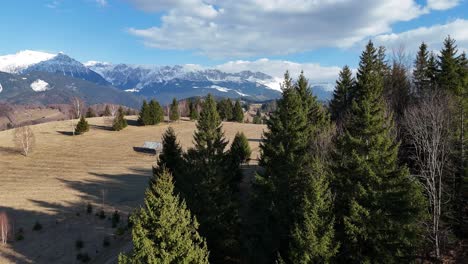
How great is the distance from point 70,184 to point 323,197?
157 ft

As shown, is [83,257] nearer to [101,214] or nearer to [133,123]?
[101,214]

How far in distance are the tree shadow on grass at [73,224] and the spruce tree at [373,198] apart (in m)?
22.8

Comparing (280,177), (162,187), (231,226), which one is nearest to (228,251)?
(231,226)

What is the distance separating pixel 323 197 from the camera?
69.8ft

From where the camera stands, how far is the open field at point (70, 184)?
3738 centimetres

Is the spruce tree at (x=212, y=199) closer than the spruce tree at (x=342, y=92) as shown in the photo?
Yes

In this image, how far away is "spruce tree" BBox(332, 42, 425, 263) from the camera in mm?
21672

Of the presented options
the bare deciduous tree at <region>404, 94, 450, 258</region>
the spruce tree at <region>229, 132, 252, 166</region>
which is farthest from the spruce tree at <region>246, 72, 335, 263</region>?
the spruce tree at <region>229, 132, 252, 166</region>

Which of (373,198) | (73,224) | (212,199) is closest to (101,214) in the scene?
(73,224)

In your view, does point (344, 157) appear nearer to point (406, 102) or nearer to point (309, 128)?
point (309, 128)

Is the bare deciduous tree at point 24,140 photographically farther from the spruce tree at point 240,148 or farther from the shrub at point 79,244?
the spruce tree at point 240,148

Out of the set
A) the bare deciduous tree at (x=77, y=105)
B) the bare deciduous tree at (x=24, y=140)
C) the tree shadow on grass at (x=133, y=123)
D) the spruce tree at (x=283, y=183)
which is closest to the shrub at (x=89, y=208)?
the spruce tree at (x=283, y=183)

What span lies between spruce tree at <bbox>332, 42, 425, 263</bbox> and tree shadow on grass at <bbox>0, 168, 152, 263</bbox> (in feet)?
74.8

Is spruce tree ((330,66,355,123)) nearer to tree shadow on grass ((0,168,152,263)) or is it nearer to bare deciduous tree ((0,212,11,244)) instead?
tree shadow on grass ((0,168,152,263))
